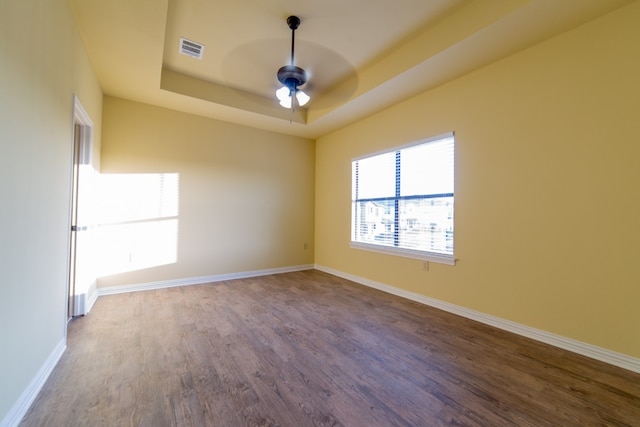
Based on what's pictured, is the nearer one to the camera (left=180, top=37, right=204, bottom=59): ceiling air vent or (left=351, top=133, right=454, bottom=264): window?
(left=180, top=37, right=204, bottom=59): ceiling air vent

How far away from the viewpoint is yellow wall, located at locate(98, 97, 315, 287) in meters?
3.91

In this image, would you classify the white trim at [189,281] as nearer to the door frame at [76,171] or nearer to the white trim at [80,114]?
the door frame at [76,171]

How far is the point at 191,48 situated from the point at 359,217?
3.37 m

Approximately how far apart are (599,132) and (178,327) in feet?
13.9

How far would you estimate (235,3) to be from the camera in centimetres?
246

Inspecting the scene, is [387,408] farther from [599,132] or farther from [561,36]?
[561,36]

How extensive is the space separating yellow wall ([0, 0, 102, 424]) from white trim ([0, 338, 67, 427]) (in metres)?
0.02

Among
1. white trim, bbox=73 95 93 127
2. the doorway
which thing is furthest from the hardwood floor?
white trim, bbox=73 95 93 127

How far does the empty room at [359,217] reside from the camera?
5.30ft

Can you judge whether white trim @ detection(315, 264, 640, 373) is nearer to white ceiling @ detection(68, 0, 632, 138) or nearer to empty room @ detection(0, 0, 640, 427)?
empty room @ detection(0, 0, 640, 427)

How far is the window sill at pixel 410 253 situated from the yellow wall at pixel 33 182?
144 inches

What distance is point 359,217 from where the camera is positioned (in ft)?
15.3

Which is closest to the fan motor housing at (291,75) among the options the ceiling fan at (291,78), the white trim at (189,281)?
the ceiling fan at (291,78)

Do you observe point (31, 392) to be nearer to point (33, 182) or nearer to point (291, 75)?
point (33, 182)
